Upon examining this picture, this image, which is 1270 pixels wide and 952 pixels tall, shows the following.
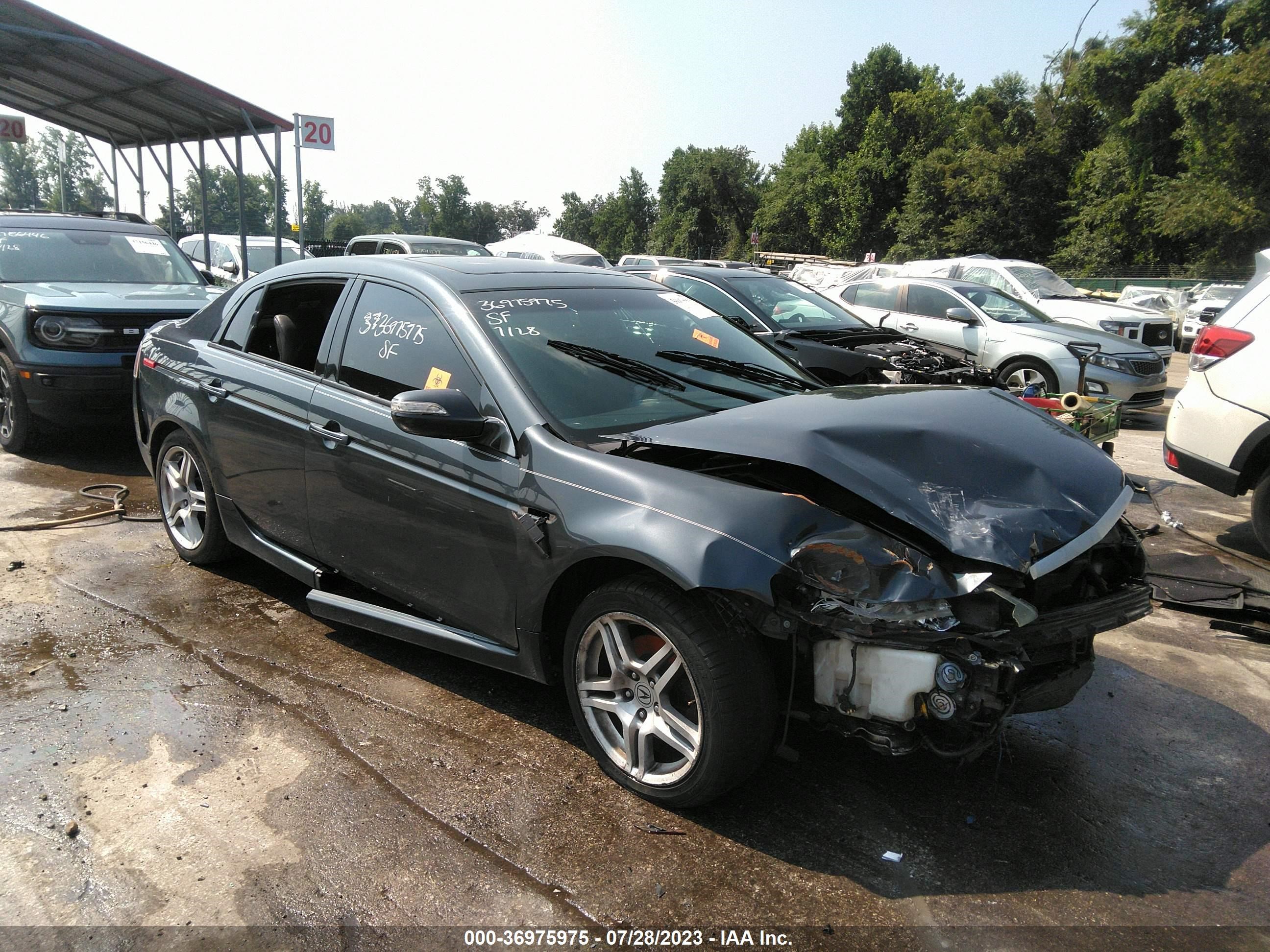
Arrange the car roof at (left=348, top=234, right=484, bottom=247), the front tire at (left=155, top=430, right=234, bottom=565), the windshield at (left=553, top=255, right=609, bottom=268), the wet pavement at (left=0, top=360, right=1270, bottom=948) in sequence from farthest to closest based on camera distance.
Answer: the windshield at (left=553, top=255, right=609, bottom=268), the car roof at (left=348, top=234, right=484, bottom=247), the front tire at (left=155, top=430, right=234, bottom=565), the wet pavement at (left=0, top=360, right=1270, bottom=948)

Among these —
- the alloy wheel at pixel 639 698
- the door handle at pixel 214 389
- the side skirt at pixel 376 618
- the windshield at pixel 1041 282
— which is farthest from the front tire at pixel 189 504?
the windshield at pixel 1041 282

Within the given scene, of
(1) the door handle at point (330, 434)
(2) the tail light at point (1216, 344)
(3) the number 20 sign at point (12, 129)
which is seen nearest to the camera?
(1) the door handle at point (330, 434)

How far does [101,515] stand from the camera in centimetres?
611

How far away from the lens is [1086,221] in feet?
139

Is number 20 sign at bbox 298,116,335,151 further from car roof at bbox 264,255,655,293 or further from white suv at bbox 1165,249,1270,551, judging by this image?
white suv at bbox 1165,249,1270,551

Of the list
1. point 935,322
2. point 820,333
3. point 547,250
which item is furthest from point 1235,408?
point 547,250

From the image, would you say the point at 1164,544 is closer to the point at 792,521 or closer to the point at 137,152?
the point at 792,521

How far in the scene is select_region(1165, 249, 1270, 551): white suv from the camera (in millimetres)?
5578

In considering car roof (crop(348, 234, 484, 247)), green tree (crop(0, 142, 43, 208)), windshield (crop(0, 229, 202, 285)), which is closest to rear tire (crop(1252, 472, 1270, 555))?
windshield (crop(0, 229, 202, 285))

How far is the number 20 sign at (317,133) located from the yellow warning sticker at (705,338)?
12.2 metres

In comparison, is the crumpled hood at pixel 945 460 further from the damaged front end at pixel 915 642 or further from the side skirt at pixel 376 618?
the side skirt at pixel 376 618

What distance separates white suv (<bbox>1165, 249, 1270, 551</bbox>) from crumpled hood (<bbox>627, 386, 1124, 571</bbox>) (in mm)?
2912

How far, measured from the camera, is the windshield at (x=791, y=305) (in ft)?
27.7

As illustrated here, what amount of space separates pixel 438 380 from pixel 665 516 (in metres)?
1.27
